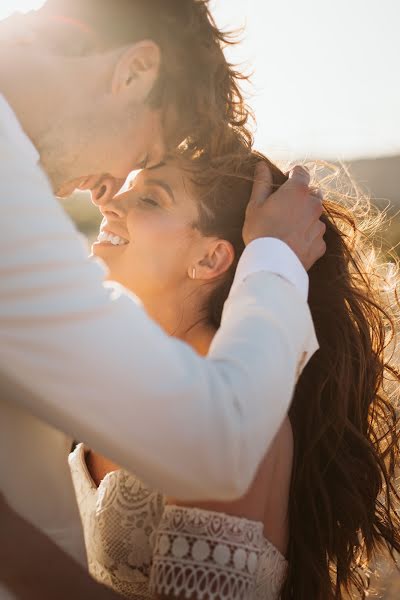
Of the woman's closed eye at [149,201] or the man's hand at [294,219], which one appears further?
the woman's closed eye at [149,201]

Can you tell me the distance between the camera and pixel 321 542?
306cm

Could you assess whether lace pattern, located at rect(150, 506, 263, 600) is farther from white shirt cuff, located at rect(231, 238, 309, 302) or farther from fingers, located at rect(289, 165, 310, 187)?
fingers, located at rect(289, 165, 310, 187)

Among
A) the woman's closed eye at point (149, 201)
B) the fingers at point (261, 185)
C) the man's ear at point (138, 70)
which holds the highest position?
the man's ear at point (138, 70)

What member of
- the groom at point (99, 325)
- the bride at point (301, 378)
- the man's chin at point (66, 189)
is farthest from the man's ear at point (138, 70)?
the bride at point (301, 378)

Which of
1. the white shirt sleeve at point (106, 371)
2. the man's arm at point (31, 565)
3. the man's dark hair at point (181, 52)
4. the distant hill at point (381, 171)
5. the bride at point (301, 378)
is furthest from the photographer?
the distant hill at point (381, 171)

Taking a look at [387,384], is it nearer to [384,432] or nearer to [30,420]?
[384,432]

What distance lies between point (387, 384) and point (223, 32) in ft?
6.51

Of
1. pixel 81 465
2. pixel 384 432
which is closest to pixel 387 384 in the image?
pixel 384 432

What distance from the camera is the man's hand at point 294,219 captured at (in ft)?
7.07

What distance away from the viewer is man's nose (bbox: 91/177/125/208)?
2697 mm

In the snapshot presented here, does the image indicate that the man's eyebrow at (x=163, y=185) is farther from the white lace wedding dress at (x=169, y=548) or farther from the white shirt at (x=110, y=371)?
the white shirt at (x=110, y=371)

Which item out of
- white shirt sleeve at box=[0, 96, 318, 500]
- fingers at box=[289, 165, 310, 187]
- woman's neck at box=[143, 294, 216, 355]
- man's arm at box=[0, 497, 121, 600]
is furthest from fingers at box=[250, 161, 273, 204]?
man's arm at box=[0, 497, 121, 600]

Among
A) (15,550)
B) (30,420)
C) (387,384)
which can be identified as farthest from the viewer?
(387,384)

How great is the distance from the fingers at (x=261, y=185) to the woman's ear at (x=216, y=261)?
43 centimetres
